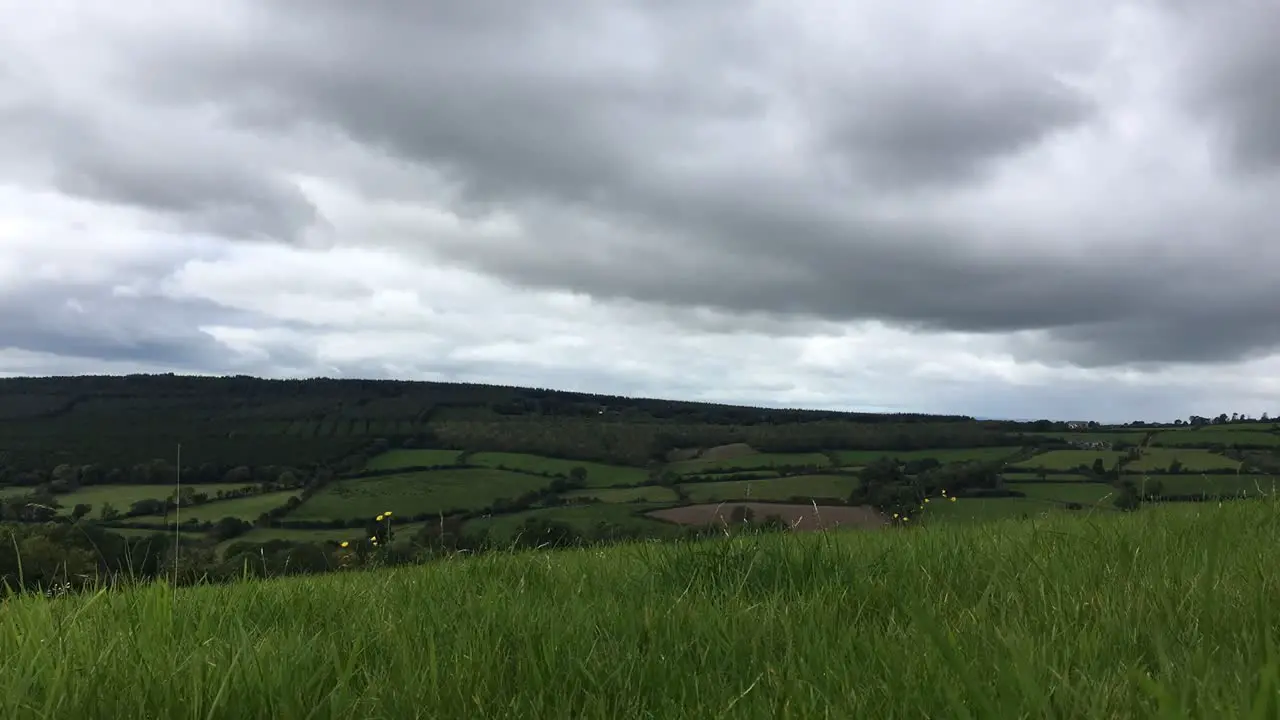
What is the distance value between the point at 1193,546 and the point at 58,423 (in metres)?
135

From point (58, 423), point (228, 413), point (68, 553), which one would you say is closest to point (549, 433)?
point (228, 413)

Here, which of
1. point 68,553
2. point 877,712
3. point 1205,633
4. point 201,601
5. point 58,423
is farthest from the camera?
point 58,423

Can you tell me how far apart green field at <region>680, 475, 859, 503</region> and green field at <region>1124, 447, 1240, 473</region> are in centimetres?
1829

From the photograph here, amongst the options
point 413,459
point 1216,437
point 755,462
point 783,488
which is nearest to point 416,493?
point 413,459

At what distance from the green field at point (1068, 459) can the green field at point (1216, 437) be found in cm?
454

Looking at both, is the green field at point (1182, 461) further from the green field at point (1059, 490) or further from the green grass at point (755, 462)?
the green grass at point (755, 462)

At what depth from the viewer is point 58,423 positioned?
343 ft

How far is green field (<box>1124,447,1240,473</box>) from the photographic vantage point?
43688 mm

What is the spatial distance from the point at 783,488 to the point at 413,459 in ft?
166

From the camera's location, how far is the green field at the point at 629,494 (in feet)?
198

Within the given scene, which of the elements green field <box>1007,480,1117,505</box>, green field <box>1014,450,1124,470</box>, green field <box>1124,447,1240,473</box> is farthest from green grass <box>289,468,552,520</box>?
green field <box>1124,447,1240,473</box>

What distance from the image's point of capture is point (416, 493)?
70.4 meters

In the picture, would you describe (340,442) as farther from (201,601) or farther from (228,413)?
(201,601)

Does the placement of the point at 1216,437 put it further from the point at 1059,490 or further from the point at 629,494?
the point at 629,494
